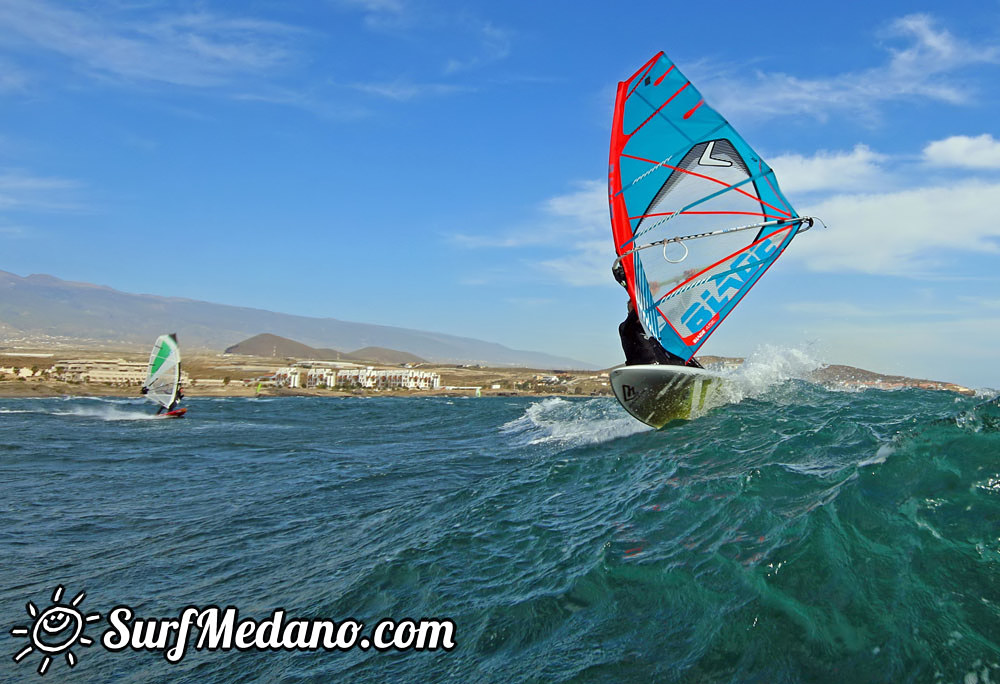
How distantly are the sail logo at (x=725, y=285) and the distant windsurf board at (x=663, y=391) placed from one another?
0.95 meters

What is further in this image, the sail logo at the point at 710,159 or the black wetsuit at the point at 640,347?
the black wetsuit at the point at 640,347

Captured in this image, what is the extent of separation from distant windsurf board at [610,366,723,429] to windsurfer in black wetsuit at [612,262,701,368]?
1.44 feet

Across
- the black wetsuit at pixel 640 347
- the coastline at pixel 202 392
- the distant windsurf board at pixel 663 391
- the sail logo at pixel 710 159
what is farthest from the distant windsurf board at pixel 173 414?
the sail logo at pixel 710 159

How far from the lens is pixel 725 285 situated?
42.0 feet

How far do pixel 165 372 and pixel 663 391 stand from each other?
30.5 m

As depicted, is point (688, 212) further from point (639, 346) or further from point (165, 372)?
point (165, 372)

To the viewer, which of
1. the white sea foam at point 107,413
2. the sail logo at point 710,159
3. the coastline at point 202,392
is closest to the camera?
the sail logo at point 710,159

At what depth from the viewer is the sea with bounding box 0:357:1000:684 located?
147 inches

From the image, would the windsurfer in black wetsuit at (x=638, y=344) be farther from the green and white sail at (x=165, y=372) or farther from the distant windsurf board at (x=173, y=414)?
the green and white sail at (x=165, y=372)

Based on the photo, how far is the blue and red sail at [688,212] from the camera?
41.6 ft

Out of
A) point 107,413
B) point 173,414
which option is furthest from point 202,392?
point 173,414

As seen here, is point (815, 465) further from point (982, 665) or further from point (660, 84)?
point (660, 84)

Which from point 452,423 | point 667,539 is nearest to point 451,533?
point 667,539

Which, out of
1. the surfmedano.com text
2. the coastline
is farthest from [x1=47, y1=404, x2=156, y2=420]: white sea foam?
the surfmedano.com text
